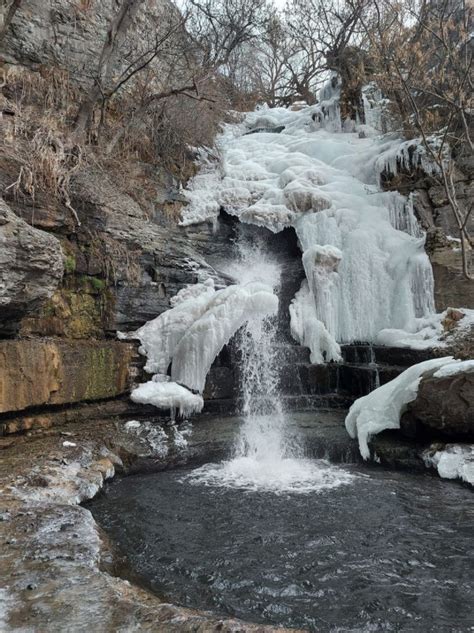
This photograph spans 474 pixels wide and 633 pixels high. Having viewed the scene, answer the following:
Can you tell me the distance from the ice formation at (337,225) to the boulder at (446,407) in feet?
8.09

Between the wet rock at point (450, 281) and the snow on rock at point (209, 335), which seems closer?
the snow on rock at point (209, 335)

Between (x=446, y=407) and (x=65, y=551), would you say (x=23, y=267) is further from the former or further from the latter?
(x=446, y=407)

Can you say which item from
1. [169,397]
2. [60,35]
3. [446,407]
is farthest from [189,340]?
[60,35]

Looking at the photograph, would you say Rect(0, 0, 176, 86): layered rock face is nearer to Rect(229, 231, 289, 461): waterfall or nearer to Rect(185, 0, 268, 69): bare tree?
Rect(185, 0, 268, 69): bare tree

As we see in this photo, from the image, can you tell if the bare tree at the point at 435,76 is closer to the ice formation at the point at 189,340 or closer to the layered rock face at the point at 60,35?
the ice formation at the point at 189,340

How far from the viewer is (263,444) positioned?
259 inches

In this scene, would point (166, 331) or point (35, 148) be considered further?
point (166, 331)

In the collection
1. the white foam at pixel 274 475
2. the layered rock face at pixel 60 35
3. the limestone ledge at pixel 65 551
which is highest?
the layered rock face at pixel 60 35

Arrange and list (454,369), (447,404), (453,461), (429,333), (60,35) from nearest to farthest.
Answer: (453,461), (447,404), (454,369), (429,333), (60,35)

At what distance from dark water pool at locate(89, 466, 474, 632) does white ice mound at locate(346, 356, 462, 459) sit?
0.96m

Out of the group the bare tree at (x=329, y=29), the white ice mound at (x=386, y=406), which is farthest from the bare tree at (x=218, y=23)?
the white ice mound at (x=386, y=406)

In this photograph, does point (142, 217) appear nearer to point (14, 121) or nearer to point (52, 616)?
point (14, 121)

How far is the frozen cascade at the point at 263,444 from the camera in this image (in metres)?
5.25

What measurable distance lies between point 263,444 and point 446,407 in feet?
8.30
